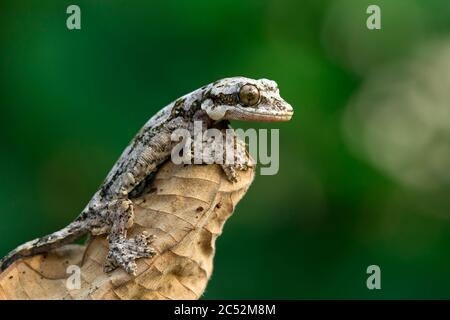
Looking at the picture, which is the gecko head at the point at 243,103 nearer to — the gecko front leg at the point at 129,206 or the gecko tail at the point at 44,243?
the gecko front leg at the point at 129,206

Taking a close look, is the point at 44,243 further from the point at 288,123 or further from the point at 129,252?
the point at 288,123

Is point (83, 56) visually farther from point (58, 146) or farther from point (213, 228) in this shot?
point (213, 228)

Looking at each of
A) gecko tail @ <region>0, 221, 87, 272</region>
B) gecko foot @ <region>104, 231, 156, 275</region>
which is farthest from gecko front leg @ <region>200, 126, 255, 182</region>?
gecko tail @ <region>0, 221, 87, 272</region>

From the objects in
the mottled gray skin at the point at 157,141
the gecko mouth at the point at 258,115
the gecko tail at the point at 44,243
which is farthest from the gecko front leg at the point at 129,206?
the gecko mouth at the point at 258,115

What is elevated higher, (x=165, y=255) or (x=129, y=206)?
(x=129, y=206)

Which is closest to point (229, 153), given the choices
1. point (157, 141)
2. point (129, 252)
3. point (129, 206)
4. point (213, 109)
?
point (213, 109)

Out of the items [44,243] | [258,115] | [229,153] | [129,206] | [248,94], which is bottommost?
[44,243]
